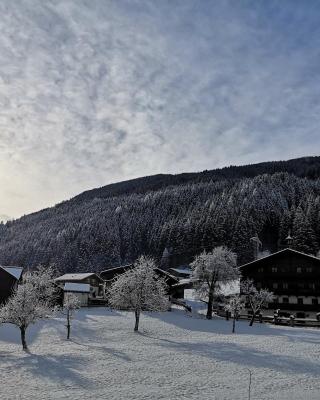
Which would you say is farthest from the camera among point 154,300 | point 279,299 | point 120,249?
point 120,249

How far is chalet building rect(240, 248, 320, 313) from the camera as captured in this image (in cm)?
6881

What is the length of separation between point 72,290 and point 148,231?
355ft

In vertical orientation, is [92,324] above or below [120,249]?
below

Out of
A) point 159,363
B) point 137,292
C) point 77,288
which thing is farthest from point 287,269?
point 159,363

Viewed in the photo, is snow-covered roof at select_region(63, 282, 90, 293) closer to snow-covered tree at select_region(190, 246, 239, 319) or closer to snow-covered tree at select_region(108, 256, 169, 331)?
snow-covered tree at select_region(190, 246, 239, 319)

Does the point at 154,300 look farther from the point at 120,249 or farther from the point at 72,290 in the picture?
the point at 120,249

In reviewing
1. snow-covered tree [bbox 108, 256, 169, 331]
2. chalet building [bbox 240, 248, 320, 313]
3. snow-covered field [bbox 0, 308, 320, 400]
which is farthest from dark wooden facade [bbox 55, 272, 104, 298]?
snow-covered field [bbox 0, 308, 320, 400]

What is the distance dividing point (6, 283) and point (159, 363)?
151ft

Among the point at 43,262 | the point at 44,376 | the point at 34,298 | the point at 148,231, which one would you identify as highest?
the point at 148,231

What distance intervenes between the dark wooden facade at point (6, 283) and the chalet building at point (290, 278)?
1500 inches

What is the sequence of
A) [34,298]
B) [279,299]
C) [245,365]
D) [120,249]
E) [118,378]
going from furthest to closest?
[120,249] < [279,299] < [34,298] < [245,365] < [118,378]

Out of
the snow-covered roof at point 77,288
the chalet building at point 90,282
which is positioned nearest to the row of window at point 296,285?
the snow-covered roof at point 77,288

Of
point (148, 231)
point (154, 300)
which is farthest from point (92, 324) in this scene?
point (148, 231)

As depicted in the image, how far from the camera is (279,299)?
70.6m
